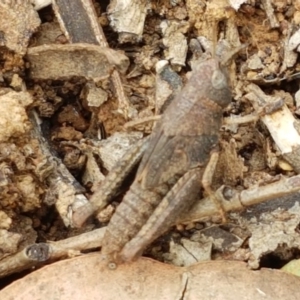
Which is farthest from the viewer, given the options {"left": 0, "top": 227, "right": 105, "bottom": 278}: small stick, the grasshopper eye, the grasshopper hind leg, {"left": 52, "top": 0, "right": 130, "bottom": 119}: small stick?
{"left": 52, "top": 0, "right": 130, "bottom": 119}: small stick

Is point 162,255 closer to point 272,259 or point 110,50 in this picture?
point 272,259

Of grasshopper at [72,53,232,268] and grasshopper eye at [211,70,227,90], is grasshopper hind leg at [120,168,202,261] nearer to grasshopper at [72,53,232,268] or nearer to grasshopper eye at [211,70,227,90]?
grasshopper at [72,53,232,268]

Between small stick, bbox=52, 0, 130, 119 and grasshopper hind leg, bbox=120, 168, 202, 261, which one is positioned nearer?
grasshopper hind leg, bbox=120, 168, 202, 261

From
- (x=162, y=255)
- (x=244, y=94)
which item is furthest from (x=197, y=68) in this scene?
(x=162, y=255)

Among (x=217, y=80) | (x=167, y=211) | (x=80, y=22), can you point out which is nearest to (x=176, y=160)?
(x=167, y=211)

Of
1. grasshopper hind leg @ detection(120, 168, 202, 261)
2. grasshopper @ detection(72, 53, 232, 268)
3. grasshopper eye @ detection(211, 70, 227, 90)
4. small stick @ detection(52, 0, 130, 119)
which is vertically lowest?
grasshopper hind leg @ detection(120, 168, 202, 261)

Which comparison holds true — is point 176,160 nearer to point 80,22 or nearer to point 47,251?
point 47,251

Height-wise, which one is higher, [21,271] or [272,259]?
[21,271]

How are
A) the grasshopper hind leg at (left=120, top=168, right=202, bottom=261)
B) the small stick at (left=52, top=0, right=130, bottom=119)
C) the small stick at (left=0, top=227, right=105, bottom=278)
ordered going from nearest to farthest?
the grasshopper hind leg at (left=120, top=168, right=202, bottom=261), the small stick at (left=0, top=227, right=105, bottom=278), the small stick at (left=52, top=0, right=130, bottom=119)

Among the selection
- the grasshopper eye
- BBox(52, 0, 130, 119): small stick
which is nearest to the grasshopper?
the grasshopper eye
